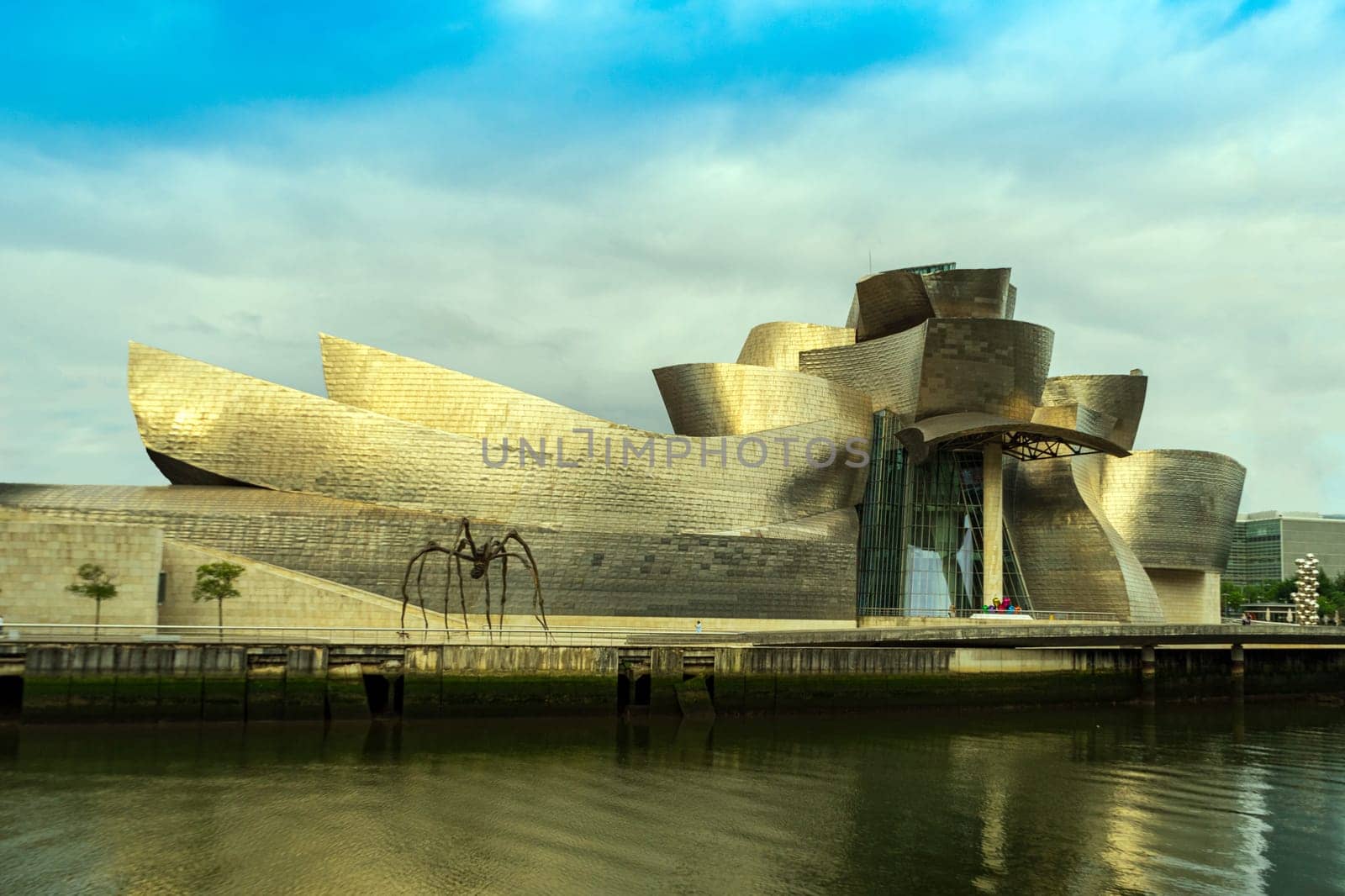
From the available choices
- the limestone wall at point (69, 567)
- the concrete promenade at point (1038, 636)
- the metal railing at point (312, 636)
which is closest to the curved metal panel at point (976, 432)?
the concrete promenade at point (1038, 636)

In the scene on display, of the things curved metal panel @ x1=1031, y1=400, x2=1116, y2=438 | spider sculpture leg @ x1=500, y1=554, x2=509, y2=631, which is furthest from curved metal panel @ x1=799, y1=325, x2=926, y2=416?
spider sculpture leg @ x1=500, y1=554, x2=509, y2=631

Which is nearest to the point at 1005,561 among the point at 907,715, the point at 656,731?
the point at 907,715

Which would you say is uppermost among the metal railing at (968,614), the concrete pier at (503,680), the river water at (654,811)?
A: the metal railing at (968,614)

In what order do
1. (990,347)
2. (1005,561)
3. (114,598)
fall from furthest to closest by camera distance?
(1005,561) → (990,347) → (114,598)

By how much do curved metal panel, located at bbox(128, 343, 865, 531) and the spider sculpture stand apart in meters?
1.79

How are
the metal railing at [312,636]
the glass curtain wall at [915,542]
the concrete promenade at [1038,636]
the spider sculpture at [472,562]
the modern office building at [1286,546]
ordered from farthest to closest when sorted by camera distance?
1. the modern office building at [1286,546]
2. the glass curtain wall at [915,542]
3. the concrete promenade at [1038,636]
4. the spider sculpture at [472,562]
5. the metal railing at [312,636]

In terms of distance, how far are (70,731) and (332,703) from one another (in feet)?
15.1

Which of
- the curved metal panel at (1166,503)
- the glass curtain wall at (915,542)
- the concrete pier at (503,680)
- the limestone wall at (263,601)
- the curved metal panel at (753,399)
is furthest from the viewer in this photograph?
the curved metal panel at (1166,503)

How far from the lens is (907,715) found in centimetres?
2466

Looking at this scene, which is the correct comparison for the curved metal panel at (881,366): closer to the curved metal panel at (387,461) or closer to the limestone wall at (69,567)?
the curved metal panel at (387,461)

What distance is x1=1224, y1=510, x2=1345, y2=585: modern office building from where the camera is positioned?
125 metres

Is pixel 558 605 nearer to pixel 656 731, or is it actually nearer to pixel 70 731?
pixel 656 731

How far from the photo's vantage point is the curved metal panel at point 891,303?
37.9m

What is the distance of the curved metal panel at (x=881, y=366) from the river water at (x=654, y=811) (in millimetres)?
17602
